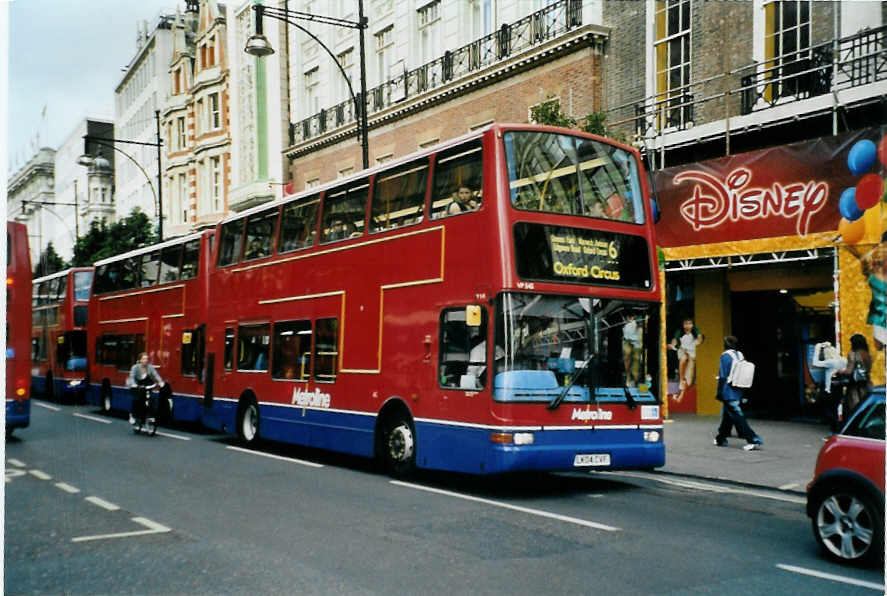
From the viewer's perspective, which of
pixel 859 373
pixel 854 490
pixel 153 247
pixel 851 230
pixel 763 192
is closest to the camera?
pixel 854 490

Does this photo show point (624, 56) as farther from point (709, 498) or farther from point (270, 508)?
point (270, 508)

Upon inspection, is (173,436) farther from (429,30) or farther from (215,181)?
(215,181)

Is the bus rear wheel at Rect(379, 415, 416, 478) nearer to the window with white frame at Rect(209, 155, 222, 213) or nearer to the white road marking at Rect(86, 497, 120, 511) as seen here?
the white road marking at Rect(86, 497, 120, 511)

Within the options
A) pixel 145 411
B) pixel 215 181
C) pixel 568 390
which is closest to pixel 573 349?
pixel 568 390

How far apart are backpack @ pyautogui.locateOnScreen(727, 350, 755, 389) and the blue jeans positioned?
342 millimetres

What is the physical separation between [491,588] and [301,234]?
9.91 m

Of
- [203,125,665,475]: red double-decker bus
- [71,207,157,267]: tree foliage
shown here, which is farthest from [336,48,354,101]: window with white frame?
[203,125,665,475]: red double-decker bus

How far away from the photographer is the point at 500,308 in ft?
35.3

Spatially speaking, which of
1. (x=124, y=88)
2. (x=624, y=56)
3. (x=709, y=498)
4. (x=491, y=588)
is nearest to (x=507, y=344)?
(x=709, y=498)

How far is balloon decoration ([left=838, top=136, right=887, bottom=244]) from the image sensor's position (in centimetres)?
1502

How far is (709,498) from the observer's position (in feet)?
36.2

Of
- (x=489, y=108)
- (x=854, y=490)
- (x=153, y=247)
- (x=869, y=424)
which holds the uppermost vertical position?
(x=489, y=108)

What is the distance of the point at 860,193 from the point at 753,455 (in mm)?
4691

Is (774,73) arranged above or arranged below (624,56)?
below
